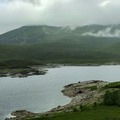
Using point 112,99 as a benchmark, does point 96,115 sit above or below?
below

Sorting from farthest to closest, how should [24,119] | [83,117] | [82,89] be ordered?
[82,89] → [24,119] → [83,117]

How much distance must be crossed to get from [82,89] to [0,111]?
49991 millimetres

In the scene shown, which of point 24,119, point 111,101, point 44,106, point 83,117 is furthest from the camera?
point 44,106

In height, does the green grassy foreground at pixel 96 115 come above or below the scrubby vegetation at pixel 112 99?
below

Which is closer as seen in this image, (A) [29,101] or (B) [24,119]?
(B) [24,119]

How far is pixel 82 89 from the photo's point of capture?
480 feet

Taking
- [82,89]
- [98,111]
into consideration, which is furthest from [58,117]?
[82,89]

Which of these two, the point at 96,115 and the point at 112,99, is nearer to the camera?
the point at 96,115

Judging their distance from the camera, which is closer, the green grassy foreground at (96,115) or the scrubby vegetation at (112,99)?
the green grassy foreground at (96,115)

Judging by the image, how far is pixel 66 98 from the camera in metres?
132

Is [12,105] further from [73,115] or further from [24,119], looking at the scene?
[73,115]

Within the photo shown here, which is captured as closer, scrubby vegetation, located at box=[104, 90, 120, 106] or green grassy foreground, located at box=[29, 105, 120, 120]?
green grassy foreground, located at box=[29, 105, 120, 120]

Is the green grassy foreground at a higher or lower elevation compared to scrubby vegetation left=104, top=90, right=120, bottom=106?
lower

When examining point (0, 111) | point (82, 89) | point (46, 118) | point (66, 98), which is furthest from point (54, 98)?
point (46, 118)
